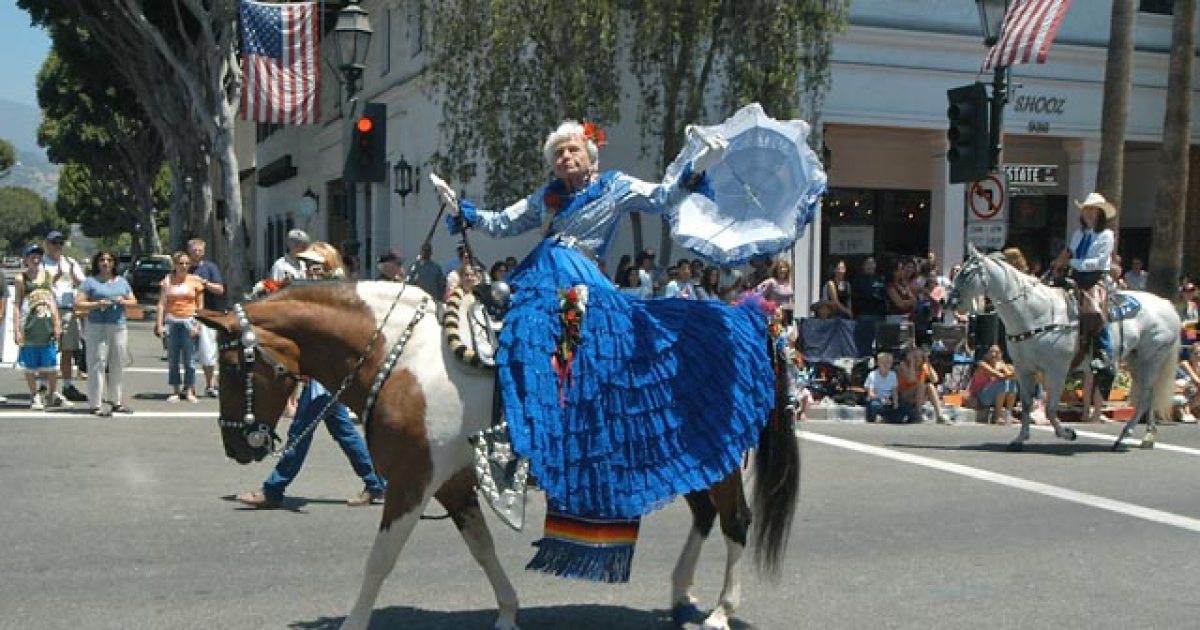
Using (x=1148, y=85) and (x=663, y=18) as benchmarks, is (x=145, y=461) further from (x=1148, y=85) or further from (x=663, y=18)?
(x=1148, y=85)

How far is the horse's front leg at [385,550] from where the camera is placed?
502 cm

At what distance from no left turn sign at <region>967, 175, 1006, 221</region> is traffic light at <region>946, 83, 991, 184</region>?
0.14 m

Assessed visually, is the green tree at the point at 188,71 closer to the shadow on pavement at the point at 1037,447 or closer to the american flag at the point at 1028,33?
the american flag at the point at 1028,33

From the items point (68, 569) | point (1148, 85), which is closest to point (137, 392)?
point (68, 569)

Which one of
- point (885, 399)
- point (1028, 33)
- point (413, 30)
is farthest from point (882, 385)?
point (413, 30)

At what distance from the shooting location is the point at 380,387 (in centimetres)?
510

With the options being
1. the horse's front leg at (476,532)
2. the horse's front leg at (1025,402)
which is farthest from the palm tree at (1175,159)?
the horse's front leg at (476,532)

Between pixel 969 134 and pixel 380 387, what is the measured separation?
11.0 metres

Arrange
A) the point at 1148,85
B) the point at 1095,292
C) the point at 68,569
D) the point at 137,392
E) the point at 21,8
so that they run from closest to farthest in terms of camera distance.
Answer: the point at 68,569, the point at 1095,292, the point at 137,392, the point at 1148,85, the point at 21,8

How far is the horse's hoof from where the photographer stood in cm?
584

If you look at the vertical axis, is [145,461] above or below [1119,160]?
below

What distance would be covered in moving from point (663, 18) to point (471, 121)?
407 cm

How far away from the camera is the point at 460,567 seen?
6852 millimetres

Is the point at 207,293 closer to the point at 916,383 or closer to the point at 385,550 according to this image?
the point at 916,383
